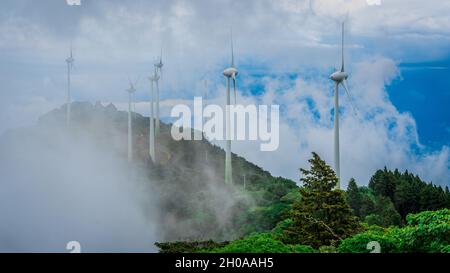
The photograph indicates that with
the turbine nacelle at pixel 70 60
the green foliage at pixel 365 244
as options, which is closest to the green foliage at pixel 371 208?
the green foliage at pixel 365 244

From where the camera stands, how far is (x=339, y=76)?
42.7 ft

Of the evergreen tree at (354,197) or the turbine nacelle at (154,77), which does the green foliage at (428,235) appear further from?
the turbine nacelle at (154,77)

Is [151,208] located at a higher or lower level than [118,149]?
lower

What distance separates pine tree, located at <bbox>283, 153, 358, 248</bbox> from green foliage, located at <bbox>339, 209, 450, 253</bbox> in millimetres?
1155

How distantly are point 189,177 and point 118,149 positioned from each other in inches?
57.1

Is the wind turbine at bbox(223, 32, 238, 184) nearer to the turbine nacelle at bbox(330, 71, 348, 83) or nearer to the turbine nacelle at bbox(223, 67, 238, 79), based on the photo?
the turbine nacelle at bbox(223, 67, 238, 79)

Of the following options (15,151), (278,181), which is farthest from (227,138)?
(15,151)

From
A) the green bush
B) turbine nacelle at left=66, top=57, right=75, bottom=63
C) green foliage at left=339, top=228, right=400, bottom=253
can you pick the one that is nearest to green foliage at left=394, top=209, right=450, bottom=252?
green foliage at left=339, top=228, right=400, bottom=253

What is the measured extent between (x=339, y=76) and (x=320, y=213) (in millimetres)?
2262
